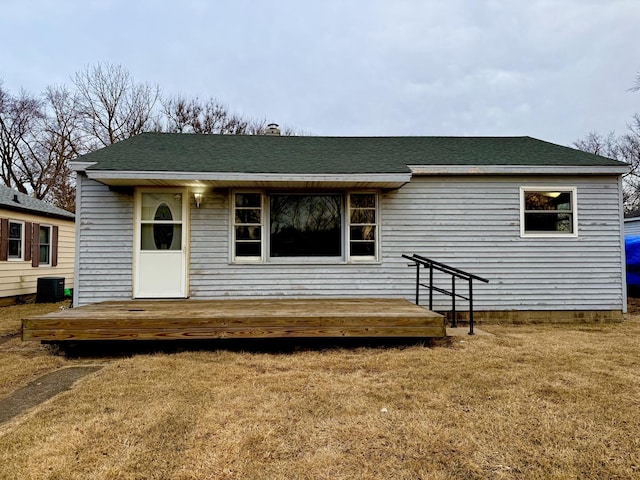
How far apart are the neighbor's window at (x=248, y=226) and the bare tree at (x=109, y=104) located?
54.8 feet

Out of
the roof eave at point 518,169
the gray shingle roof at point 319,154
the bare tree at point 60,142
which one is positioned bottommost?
the roof eave at point 518,169

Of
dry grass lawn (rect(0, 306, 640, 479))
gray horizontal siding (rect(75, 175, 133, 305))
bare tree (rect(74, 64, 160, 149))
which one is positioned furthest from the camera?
bare tree (rect(74, 64, 160, 149))

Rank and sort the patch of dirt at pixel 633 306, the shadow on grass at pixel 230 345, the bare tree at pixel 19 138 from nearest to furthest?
the shadow on grass at pixel 230 345 → the patch of dirt at pixel 633 306 → the bare tree at pixel 19 138

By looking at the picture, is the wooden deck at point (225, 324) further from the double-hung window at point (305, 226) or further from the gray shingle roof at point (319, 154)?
the gray shingle roof at point (319, 154)

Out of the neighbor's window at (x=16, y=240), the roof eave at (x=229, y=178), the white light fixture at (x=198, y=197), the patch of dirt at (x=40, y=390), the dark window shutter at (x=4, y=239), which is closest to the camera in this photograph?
the patch of dirt at (x=40, y=390)

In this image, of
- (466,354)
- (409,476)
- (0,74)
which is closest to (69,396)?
(409,476)

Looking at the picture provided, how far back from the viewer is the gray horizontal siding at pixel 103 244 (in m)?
6.36

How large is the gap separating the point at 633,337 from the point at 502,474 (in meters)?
4.93

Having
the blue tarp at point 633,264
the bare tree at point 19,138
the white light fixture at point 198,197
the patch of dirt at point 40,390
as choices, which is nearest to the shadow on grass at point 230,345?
the patch of dirt at point 40,390

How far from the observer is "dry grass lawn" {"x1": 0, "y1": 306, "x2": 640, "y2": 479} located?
2156 mm

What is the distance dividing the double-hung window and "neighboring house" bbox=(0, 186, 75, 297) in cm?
702

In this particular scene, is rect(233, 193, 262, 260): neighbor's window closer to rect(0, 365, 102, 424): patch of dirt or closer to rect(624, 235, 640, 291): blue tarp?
rect(0, 365, 102, 424): patch of dirt

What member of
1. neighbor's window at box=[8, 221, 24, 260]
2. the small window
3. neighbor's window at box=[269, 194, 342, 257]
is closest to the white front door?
neighbor's window at box=[269, 194, 342, 257]

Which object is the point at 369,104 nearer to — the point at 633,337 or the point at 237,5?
the point at 237,5
